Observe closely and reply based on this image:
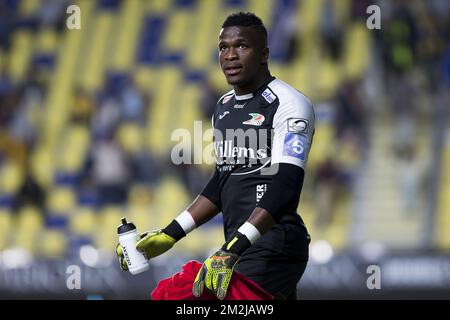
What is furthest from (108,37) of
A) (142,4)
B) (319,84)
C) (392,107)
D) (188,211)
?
(188,211)

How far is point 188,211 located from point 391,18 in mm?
9608

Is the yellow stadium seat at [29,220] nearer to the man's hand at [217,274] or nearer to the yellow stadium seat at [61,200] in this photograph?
the yellow stadium seat at [61,200]

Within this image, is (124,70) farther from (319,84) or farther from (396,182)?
(396,182)

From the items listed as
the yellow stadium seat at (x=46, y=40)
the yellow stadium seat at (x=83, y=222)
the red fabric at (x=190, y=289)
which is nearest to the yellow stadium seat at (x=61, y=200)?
the yellow stadium seat at (x=83, y=222)

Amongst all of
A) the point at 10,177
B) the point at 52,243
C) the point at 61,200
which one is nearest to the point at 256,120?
the point at 52,243

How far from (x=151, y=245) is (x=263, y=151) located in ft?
2.69

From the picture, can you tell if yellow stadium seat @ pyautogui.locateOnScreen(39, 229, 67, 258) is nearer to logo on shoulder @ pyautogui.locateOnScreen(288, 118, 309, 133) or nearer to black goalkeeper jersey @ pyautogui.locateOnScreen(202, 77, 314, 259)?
black goalkeeper jersey @ pyautogui.locateOnScreen(202, 77, 314, 259)

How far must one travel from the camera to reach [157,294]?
5.11m

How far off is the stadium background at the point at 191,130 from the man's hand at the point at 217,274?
26.5ft

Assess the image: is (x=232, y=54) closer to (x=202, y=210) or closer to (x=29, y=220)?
(x=202, y=210)

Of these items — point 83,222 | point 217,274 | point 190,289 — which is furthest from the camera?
point 83,222

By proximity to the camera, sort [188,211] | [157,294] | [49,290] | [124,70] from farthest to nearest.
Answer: [124,70] → [49,290] → [188,211] → [157,294]

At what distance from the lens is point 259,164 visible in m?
5.32

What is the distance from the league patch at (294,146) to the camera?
513 centimetres
